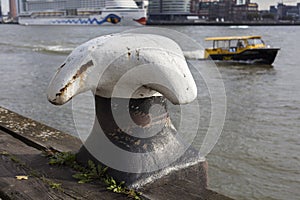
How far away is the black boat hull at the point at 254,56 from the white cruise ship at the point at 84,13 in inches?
1778

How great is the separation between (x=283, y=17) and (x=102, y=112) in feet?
351

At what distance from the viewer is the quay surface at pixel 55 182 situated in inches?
84.2

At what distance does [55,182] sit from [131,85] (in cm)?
72

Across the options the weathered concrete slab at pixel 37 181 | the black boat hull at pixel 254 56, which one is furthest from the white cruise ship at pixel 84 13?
the weathered concrete slab at pixel 37 181

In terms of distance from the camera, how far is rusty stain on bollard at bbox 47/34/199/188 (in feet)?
6.73

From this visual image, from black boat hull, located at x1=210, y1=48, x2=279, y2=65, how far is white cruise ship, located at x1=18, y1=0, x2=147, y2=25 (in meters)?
45.2

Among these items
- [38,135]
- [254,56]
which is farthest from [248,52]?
[38,135]

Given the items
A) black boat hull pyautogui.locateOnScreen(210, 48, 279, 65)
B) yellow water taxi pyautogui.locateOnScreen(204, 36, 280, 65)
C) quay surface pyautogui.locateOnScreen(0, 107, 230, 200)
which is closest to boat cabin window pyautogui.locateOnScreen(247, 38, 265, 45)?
yellow water taxi pyautogui.locateOnScreen(204, 36, 280, 65)

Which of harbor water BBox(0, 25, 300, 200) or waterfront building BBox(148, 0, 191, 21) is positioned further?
waterfront building BBox(148, 0, 191, 21)

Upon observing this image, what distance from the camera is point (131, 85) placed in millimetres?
2160

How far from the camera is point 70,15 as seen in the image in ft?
227

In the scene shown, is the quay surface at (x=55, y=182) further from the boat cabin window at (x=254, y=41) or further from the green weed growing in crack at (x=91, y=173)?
the boat cabin window at (x=254, y=41)

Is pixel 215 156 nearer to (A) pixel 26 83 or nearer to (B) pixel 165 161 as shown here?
(B) pixel 165 161

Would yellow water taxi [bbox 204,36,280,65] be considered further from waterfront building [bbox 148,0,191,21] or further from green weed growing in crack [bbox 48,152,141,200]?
waterfront building [bbox 148,0,191,21]
